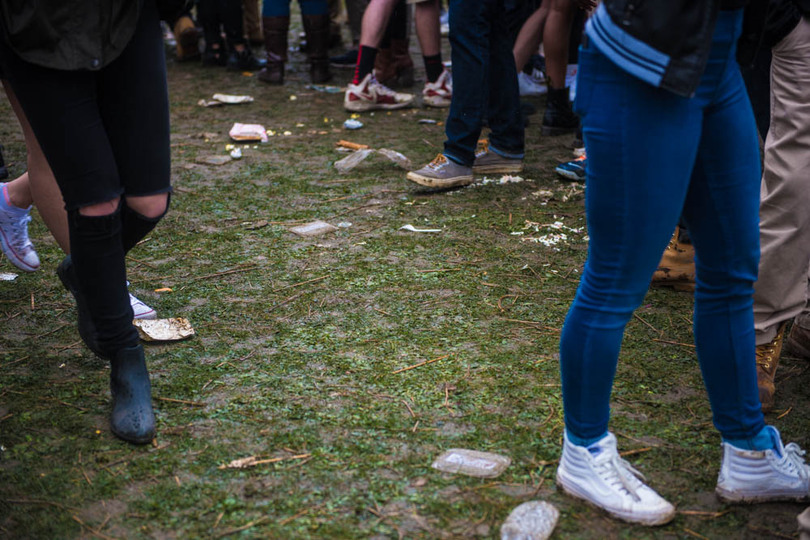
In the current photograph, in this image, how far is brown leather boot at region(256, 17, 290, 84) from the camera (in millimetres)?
7062

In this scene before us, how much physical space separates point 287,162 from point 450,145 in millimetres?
1168

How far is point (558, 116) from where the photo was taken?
5535mm

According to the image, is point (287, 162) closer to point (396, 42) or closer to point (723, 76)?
point (396, 42)

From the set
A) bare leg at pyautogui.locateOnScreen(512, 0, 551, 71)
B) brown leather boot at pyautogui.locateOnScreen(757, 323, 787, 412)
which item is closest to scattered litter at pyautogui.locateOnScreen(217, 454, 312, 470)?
brown leather boot at pyautogui.locateOnScreen(757, 323, 787, 412)

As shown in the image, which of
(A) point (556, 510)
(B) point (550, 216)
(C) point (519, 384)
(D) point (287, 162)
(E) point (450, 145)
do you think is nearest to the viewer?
(A) point (556, 510)

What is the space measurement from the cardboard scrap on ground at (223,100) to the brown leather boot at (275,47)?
2.32 feet

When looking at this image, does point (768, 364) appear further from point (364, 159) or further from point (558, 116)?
point (558, 116)

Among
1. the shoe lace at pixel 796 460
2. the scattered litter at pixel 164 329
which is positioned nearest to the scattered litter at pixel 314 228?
the scattered litter at pixel 164 329

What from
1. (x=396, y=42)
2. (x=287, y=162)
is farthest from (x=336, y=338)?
(x=396, y=42)

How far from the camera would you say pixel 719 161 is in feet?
5.58

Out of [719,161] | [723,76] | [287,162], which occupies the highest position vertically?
[723,76]

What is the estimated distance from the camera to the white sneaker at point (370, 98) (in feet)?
20.4

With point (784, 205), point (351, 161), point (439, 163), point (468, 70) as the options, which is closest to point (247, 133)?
point (351, 161)

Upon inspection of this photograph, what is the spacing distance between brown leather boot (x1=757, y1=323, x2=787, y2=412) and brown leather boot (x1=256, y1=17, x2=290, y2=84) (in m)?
5.69
